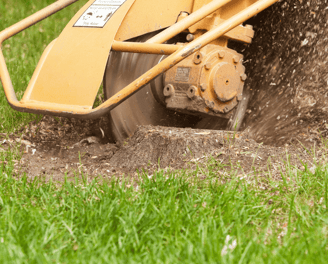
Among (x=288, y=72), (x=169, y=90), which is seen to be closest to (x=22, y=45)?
(x=169, y=90)

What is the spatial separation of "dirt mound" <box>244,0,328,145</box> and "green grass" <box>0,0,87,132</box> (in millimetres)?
1504

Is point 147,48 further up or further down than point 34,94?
further up

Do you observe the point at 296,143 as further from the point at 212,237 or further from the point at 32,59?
the point at 32,59

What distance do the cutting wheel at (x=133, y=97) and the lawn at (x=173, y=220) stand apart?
0.60 metres

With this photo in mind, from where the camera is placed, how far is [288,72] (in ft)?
8.29

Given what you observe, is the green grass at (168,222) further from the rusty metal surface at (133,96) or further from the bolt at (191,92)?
the rusty metal surface at (133,96)

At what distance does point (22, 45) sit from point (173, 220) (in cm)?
367

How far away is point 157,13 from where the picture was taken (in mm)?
2254

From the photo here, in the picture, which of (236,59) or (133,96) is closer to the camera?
(236,59)

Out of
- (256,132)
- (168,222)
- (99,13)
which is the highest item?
(99,13)

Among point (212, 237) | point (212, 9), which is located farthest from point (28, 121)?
point (212, 237)

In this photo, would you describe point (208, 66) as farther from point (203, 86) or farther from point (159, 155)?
point (159, 155)

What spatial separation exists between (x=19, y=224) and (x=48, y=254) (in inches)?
8.2

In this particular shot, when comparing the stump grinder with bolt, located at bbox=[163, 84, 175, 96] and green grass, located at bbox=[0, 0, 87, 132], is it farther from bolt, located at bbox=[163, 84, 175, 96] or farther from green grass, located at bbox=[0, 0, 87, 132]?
green grass, located at bbox=[0, 0, 87, 132]
